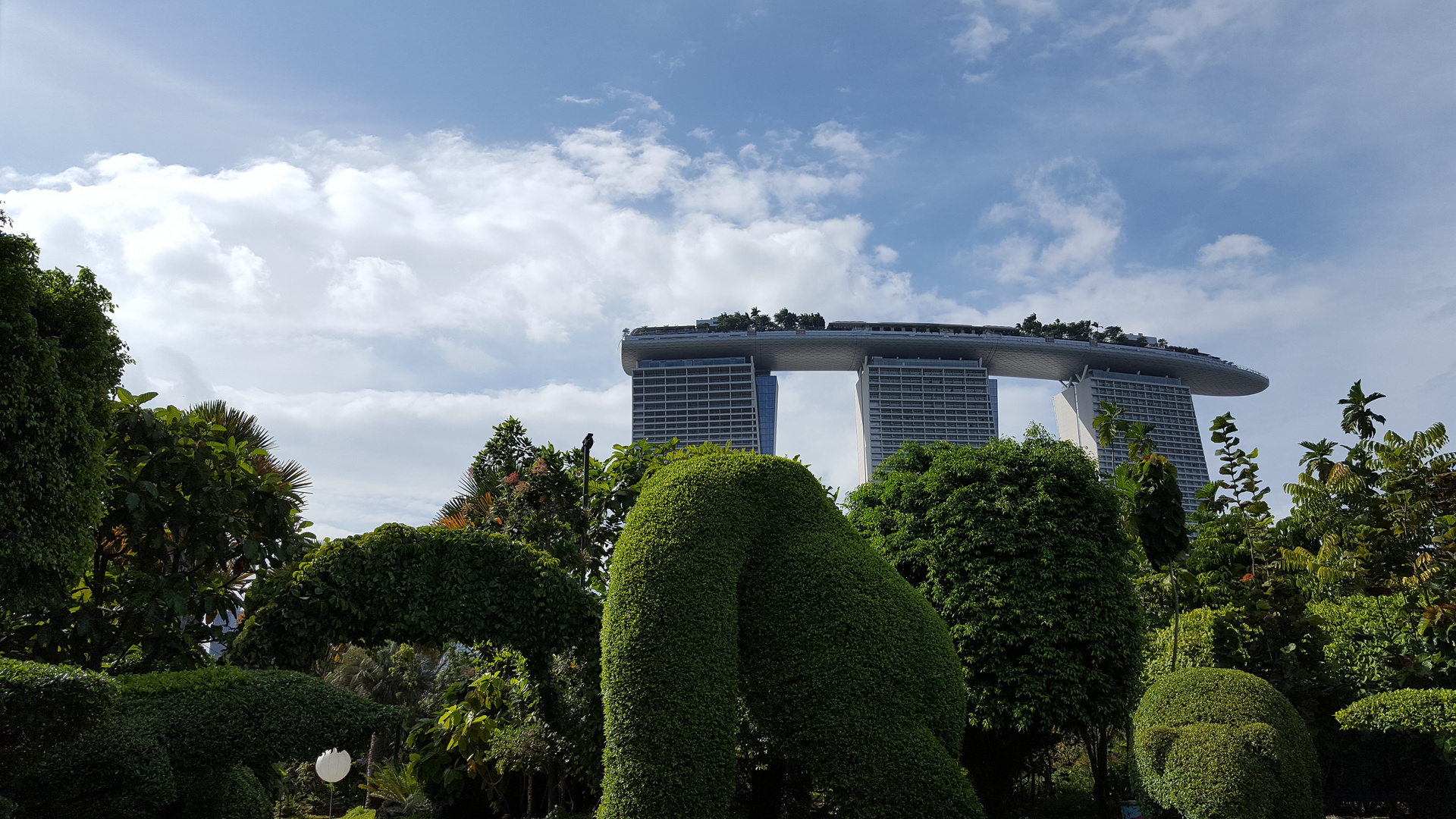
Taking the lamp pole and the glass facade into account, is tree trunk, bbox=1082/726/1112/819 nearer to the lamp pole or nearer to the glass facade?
the lamp pole

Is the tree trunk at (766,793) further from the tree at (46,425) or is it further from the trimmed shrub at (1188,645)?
the tree at (46,425)

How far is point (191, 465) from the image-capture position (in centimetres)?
921

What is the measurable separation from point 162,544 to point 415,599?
2934 mm

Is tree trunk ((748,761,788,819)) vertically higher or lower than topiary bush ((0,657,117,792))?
lower

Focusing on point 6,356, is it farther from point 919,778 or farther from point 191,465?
point 919,778

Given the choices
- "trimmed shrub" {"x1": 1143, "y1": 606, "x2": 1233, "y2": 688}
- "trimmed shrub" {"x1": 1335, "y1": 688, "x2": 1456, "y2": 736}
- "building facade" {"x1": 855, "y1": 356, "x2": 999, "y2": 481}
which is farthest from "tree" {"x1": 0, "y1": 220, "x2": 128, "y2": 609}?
"building facade" {"x1": 855, "y1": 356, "x2": 999, "y2": 481}

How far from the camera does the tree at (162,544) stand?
8805mm

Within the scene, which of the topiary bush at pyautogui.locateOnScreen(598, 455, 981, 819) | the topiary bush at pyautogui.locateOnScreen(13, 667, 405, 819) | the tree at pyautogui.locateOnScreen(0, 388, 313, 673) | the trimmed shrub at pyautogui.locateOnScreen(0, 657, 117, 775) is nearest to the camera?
the trimmed shrub at pyautogui.locateOnScreen(0, 657, 117, 775)

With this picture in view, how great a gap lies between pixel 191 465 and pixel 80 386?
1901mm

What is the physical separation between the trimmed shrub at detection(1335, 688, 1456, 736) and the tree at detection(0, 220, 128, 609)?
13.5 metres

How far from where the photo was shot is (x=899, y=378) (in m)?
54.2

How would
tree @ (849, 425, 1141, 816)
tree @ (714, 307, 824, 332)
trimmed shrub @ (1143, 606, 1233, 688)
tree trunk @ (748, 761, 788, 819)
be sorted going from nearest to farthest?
tree trunk @ (748, 761, 788, 819) < tree @ (849, 425, 1141, 816) < trimmed shrub @ (1143, 606, 1233, 688) < tree @ (714, 307, 824, 332)

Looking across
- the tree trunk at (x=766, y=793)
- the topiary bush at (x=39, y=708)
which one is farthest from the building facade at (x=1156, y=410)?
the topiary bush at (x=39, y=708)

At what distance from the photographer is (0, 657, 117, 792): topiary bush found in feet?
18.1
